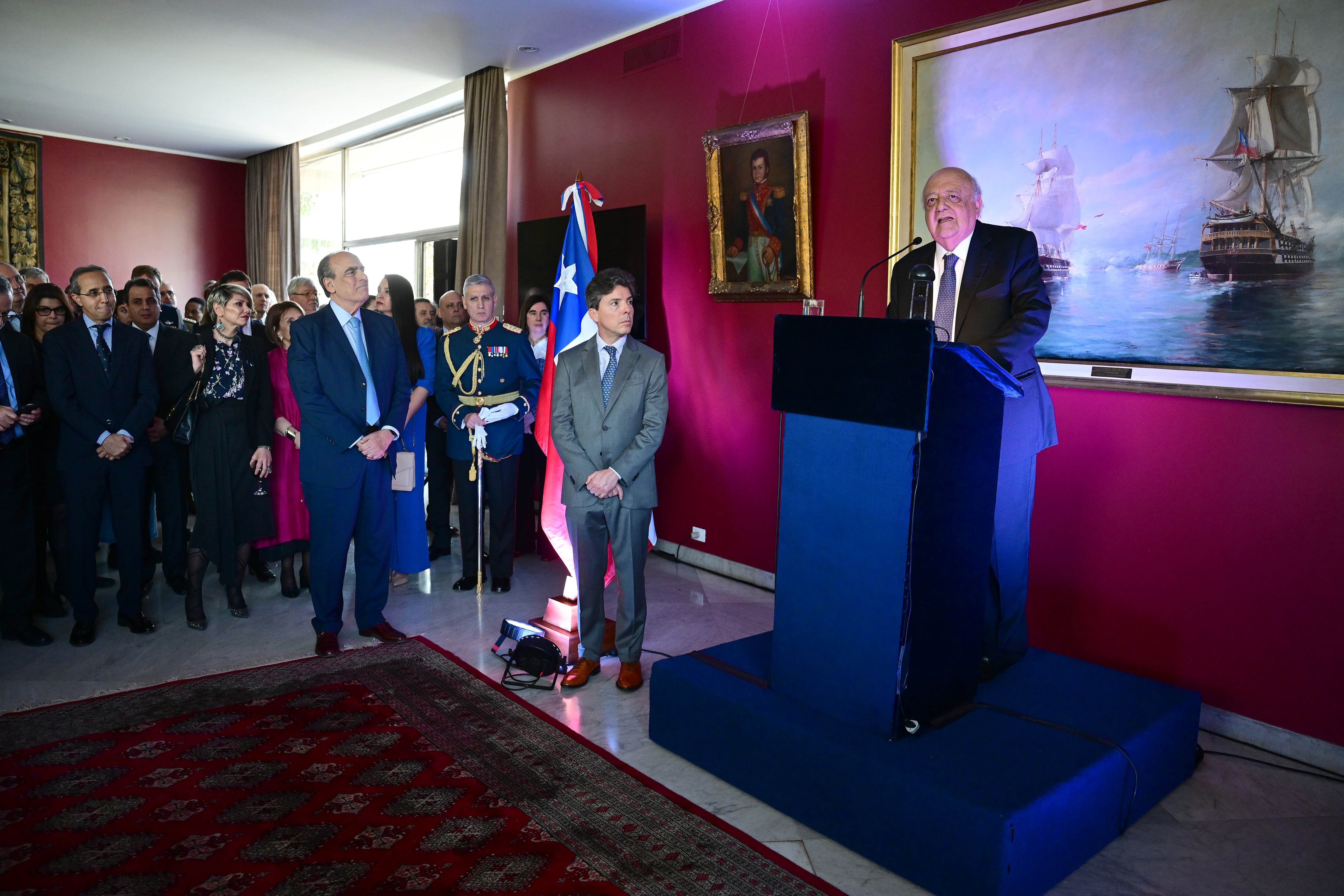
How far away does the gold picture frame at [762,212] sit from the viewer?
4711 mm

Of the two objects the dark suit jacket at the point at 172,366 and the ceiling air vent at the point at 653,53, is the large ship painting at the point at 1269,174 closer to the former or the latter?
the ceiling air vent at the point at 653,53

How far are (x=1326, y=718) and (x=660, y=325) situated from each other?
4155 millimetres

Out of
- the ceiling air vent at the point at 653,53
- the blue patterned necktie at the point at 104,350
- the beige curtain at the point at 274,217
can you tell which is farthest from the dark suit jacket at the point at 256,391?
the beige curtain at the point at 274,217

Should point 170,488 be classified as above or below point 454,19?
below

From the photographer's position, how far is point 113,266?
36.6 feet

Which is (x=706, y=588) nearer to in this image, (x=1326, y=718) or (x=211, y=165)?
(x=1326, y=718)

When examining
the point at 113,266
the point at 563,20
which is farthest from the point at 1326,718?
the point at 113,266

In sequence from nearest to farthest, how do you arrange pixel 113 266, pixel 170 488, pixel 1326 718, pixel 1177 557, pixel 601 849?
pixel 601 849 < pixel 1326 718 < pixel 1177 557 < pixel 170 488 < pixel 113 266

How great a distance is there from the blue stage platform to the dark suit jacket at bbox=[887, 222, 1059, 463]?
86 centimetres

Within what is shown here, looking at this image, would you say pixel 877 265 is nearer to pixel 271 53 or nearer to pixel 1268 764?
pixel 1268 764

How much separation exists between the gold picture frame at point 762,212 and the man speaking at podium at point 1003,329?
1.72m

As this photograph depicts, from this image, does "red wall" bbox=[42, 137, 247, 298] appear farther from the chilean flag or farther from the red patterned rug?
the red patterned rug

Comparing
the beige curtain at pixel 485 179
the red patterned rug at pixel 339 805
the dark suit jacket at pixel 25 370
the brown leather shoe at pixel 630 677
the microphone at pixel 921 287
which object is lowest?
the red patterned rug at pixel 339 805

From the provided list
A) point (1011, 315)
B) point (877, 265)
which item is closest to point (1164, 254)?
point (1011, 315)
